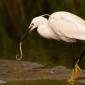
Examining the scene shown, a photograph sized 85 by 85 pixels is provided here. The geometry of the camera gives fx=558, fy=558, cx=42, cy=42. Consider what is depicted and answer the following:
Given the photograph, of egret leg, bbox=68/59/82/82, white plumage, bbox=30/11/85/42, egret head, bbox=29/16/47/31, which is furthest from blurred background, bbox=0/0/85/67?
egret leg, bbox=68/59/82/82

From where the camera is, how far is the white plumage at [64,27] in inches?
400

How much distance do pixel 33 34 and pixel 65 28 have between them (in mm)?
6515

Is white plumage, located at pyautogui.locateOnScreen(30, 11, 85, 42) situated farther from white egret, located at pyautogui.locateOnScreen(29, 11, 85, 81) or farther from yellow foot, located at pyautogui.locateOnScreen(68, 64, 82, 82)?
yellow foot, located at pyautogui.locateOnScreen(68, 64, 82, 82)

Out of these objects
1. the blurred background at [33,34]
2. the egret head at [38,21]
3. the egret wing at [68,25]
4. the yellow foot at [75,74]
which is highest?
the egret wing at [68,25]

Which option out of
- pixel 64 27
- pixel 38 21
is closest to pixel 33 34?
pixel 38 21

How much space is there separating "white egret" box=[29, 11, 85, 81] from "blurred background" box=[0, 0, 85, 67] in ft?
3.48

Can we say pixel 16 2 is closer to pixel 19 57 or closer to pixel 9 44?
pixel 9 44

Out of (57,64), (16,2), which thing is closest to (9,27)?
(16,2)

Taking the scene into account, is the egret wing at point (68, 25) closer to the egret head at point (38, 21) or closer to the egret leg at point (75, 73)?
the egret head at point (38, 21)

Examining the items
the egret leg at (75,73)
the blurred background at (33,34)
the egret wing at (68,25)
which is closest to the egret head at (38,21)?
the egret wing at (68,25)

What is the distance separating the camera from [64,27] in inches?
412

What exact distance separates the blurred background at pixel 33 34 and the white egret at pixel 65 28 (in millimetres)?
1060

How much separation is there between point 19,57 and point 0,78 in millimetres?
2493

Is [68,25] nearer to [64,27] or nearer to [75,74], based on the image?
[64,27]
